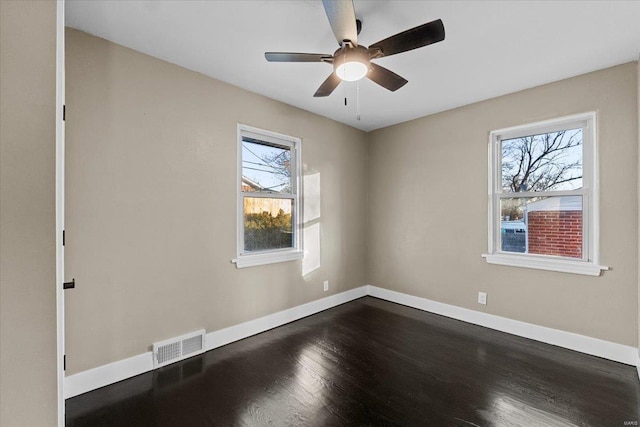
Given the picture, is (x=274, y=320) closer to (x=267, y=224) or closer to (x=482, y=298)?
(x=267, y=224)

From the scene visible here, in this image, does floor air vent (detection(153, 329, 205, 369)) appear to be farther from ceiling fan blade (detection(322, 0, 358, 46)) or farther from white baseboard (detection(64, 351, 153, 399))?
ceiling fan blade (detection(322, 0, 358, 46))

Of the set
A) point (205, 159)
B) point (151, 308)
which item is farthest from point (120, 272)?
point (205, 159)

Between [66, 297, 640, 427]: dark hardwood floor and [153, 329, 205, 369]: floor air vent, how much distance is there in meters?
0.09

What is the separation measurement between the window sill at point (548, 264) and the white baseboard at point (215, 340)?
191 centimetres

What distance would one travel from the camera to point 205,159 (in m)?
2.68

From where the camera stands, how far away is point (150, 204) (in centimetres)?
235

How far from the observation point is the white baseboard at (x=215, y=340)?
203cm

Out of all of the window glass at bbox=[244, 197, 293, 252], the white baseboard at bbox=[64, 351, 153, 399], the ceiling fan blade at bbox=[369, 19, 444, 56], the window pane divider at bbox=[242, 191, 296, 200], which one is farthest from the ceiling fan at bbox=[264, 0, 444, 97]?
the white baseboard at bbox=[64, 351, 153, 399]

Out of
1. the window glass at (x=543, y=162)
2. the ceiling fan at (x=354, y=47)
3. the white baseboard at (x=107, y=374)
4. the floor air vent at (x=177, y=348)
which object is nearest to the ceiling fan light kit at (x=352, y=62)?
the ceiling fan at (x=354, y=47)

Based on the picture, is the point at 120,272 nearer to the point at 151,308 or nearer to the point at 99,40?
the point at 151,308

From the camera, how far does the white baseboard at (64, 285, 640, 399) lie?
2094 mm

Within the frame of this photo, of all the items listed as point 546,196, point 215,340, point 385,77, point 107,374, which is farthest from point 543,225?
point 107,374

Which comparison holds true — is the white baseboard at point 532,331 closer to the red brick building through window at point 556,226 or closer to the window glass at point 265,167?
the red brick building through window at point 556,226

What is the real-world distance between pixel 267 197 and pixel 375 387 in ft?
6.93
